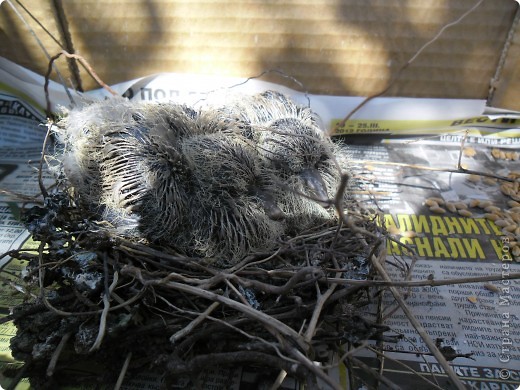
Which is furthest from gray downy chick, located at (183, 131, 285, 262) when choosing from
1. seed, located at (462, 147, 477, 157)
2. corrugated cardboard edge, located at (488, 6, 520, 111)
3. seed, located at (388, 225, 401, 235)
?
corrugated cardboard edge, located at (488, 6, 520, 111)

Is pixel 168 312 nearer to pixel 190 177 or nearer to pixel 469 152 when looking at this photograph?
pixel 190 177

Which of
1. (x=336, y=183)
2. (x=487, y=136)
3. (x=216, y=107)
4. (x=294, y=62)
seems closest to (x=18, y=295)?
(x=216, y=107)

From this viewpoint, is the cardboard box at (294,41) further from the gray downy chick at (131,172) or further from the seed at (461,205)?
the gray downy chick at (131,172)

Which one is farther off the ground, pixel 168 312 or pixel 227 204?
pixel 227 204

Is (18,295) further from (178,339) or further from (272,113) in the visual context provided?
(272,113)

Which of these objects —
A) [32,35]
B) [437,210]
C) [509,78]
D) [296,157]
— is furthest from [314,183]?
[32,35]
